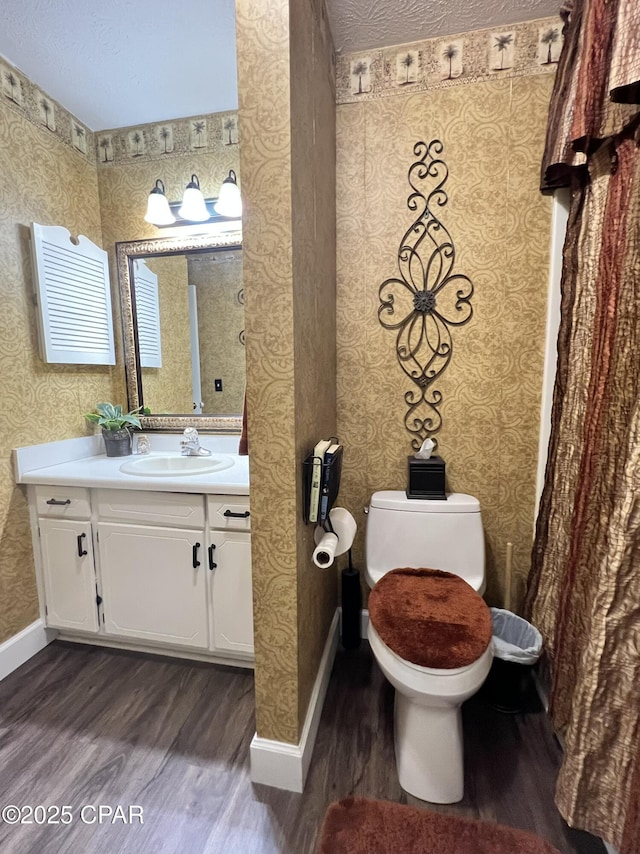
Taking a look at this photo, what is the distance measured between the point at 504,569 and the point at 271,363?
4.50 feet

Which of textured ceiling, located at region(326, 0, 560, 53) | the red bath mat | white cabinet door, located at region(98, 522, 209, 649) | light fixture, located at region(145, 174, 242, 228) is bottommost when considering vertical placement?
the red bath mat

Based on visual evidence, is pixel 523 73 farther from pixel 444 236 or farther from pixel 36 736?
pixel 36 736

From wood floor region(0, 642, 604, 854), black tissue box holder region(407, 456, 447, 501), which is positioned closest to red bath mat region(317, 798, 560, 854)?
wood floor region(0, 642, 604, 854)

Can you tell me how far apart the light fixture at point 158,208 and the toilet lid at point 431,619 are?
195cm

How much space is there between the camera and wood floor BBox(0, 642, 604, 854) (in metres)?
1.06

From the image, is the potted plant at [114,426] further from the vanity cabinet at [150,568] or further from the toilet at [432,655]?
the toilet at [432,655]

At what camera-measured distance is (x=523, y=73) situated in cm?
145

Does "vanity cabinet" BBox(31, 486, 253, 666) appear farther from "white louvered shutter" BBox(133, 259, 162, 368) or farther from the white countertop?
"white louvered shutter" BBox(133, 259, 162, 368)

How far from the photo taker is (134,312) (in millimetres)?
2084

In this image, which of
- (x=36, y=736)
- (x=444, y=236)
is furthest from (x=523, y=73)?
(x=36, y=736)

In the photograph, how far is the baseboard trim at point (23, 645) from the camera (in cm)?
161

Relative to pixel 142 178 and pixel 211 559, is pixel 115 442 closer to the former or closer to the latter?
pixel 211 559

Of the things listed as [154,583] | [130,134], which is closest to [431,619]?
[154,583]

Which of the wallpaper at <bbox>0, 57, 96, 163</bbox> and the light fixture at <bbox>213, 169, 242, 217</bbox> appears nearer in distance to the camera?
the wallpaper at <bbox>0, 57, 96, 163</bbox>
